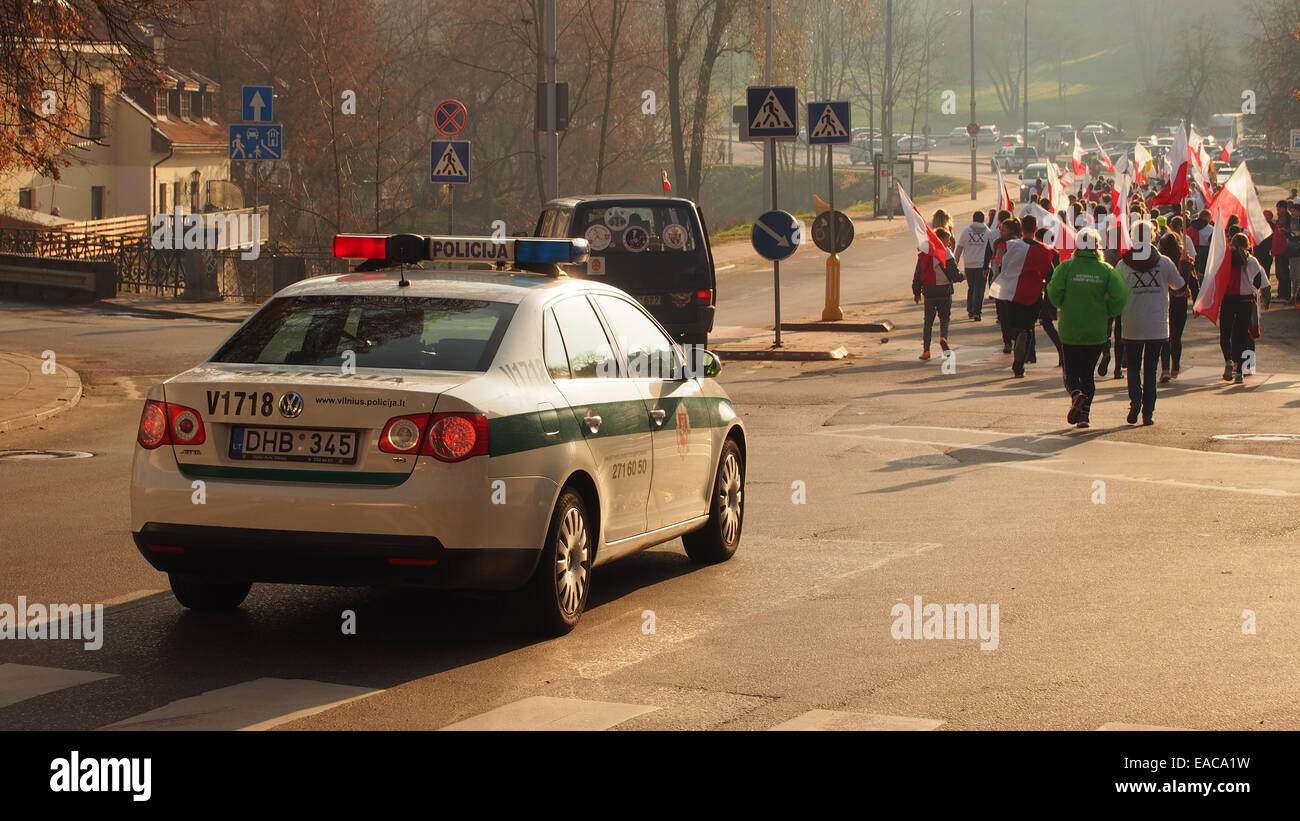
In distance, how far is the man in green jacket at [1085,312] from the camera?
652 inches

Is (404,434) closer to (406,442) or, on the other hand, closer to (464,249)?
(406,442)

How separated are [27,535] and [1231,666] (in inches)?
279

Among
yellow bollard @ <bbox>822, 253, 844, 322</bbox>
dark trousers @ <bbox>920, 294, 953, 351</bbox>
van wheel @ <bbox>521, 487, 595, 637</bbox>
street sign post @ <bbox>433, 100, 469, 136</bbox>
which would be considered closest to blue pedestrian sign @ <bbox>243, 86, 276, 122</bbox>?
street sign post @ <bbox>433, 100, 469, 136</bbox>

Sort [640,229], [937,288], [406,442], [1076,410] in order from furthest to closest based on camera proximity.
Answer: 1. [937,288]
2. [640,229]
3. [1076,410]
4. [406,442]

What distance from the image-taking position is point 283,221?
210ft

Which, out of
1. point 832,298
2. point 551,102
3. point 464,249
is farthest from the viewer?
point 551,102

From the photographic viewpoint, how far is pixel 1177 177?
34219mm

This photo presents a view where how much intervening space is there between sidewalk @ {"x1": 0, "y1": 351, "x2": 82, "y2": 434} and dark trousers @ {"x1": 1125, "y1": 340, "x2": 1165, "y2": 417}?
10.7 meters

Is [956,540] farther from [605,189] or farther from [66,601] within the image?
[605,189]

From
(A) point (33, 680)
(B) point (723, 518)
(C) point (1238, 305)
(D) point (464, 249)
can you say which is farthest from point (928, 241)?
(A) point (33, 680)

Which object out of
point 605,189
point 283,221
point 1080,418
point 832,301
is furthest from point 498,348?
point 605,189

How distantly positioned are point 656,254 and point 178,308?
45.1 ft

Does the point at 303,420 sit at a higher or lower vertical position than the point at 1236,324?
lower
